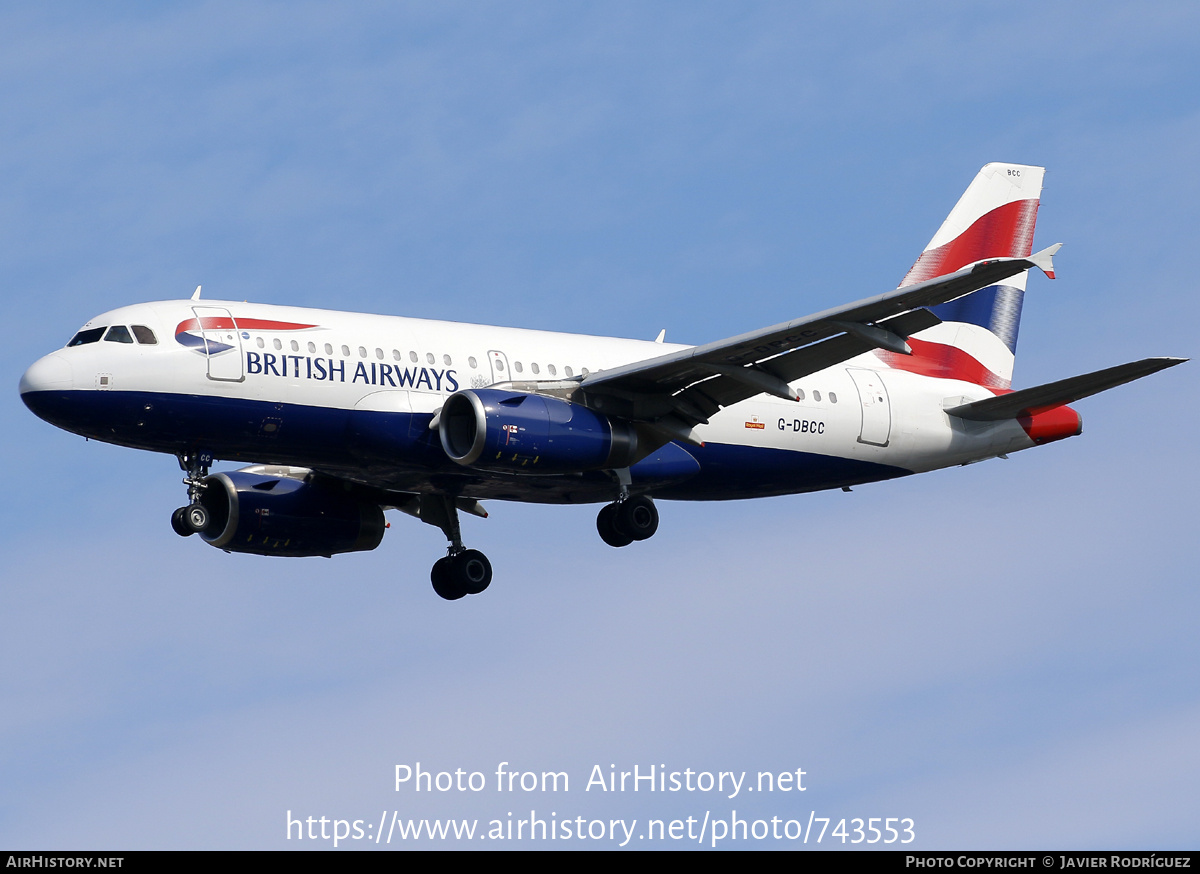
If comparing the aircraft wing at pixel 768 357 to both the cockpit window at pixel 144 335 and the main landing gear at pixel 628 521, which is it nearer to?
the main landing gear at pixel 628 521

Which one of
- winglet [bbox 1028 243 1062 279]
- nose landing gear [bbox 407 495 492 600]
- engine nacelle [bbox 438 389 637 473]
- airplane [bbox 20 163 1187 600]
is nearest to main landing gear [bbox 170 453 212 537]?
airplane [bbox 20 163 1187 600]

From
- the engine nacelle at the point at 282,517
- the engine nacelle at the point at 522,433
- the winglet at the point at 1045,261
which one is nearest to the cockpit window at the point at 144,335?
the engine nacelle at the point at 522,433

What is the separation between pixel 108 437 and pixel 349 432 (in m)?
4.84

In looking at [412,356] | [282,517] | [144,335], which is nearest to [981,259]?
[412,356]

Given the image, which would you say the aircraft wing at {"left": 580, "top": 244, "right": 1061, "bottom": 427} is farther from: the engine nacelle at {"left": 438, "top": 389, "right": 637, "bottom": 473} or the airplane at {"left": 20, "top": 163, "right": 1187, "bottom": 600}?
the engine nacelle at {"left": 438, "top": 389, "right": 637, "bottom": 473}

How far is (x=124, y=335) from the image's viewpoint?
36.9 metres

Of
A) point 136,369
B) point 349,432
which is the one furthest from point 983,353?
point 136,369

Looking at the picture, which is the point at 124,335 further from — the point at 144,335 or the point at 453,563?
the point at 453,563

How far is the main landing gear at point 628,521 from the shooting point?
4116 cm

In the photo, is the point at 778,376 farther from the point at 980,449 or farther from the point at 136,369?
the point at 136,369

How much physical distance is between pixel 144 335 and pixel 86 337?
1316mm

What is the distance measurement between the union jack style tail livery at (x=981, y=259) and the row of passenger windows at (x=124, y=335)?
63.4ft

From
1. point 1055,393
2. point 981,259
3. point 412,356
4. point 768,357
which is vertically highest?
point 981,259

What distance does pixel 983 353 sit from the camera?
47594 mm
